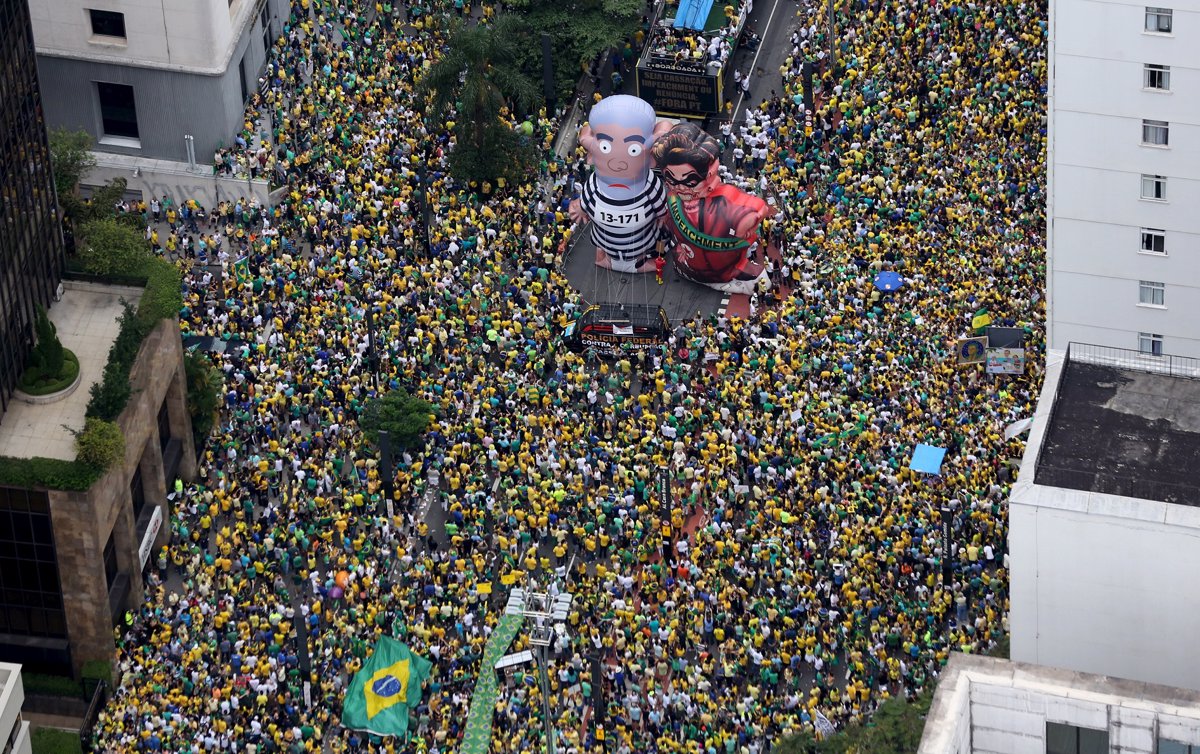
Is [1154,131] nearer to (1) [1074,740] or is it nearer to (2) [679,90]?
(1) [1074,740]

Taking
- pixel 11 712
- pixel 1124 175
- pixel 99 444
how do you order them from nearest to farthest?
1. pixel 11 712
2. pixel 1124 175
3. pixel 99 444

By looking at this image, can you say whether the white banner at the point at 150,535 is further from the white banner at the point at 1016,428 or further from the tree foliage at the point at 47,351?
the white banner at the point at 1016,428

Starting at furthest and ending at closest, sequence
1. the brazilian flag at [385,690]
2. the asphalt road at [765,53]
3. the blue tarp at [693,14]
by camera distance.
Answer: the blue tarp at [693,14] < the asphalt road at [765,53] < the brazilian flag at [385,690]

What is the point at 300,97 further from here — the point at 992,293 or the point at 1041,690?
the point at 1041,690

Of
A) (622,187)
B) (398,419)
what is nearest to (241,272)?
(398,419)

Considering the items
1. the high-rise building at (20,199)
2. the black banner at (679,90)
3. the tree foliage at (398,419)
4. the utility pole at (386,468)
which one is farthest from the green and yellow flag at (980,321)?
the high-rise building at (20,199)

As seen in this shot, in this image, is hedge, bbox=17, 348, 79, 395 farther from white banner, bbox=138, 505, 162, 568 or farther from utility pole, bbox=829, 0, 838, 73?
utility pole, bbox=829, 0, 838, 73

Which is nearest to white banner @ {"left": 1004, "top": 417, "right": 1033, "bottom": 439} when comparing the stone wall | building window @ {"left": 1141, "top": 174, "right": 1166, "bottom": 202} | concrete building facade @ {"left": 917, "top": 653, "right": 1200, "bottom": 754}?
building window @ {"left": 1141, "top": 174, "right": 1166, "bottom": 202}
